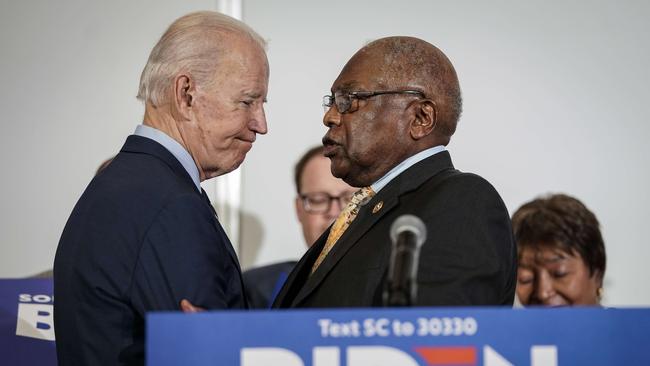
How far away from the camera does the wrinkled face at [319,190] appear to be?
423 cm

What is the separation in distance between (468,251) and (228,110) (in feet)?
2.40


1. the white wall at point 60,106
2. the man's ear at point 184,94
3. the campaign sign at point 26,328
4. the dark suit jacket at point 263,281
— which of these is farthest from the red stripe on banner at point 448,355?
the white wall at point 60,106

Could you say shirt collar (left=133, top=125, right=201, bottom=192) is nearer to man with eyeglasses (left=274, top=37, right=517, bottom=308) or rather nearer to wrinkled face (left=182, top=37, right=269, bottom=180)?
wrinkled face (left=182, top=37, right=269, bottom=180)

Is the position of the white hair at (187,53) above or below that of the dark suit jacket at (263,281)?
above

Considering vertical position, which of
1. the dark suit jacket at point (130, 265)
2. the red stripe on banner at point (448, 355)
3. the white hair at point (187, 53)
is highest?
the white hair at point (187, 53)

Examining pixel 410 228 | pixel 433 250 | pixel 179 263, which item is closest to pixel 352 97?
pixel 433 250

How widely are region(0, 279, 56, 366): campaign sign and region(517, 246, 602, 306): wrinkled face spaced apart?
6.18 feet

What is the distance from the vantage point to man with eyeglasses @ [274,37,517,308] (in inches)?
81.4

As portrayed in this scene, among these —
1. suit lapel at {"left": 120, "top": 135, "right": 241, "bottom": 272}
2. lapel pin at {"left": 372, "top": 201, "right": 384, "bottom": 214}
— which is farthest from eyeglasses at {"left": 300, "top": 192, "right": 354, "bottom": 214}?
suit lapel at {"left": 120, "top": 135, "right": 241, "bottom": 272}

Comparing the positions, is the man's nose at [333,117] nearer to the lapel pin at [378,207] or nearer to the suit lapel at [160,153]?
the lapel pin at [378,207]

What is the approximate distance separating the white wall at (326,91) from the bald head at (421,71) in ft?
7.37

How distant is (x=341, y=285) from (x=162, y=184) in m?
0.48

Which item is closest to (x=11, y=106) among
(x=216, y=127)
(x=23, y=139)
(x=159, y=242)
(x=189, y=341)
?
(x=23, y=139)

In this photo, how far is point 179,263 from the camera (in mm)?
2045
